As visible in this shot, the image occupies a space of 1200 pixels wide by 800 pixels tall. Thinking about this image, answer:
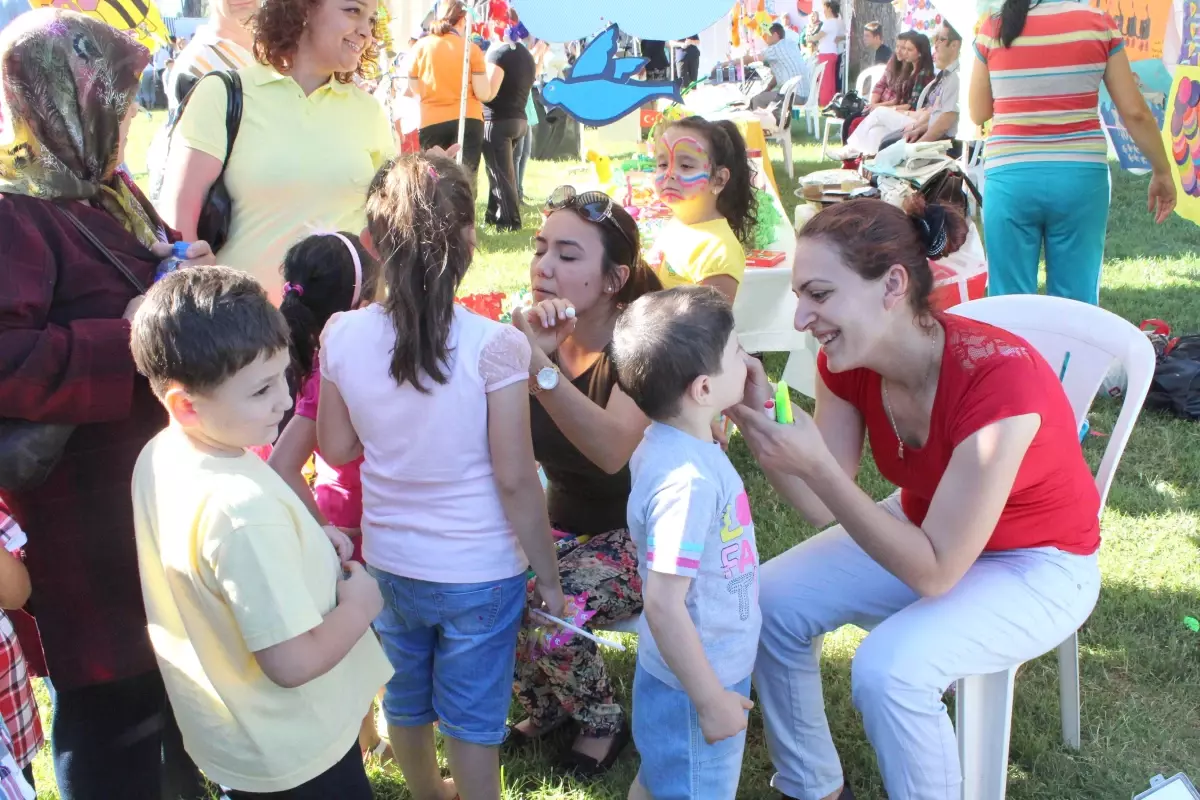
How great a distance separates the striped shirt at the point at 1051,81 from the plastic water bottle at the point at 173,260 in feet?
10.4

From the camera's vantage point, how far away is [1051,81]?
3.65m

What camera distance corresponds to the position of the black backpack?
4004 mm

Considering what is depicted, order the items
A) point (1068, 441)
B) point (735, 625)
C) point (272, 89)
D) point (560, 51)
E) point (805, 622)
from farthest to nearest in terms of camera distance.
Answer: point (560, 51)
point (272, 89)
point (805, 622)
point (1068, 441)
point (735, 625)

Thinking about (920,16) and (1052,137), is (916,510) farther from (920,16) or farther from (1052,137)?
(920,16)

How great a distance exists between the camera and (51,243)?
5.20ft

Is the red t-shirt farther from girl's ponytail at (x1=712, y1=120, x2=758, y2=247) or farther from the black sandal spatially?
girl's ponytail at (x1=712, y1=120, x2=758, y2=247)

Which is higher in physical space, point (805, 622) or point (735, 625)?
point (735, 625)

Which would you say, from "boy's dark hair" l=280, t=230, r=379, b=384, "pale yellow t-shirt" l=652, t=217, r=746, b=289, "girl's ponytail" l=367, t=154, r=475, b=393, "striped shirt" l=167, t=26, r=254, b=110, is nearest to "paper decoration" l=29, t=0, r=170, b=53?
"striped shirt" l=167, t=26, r=254, b=110

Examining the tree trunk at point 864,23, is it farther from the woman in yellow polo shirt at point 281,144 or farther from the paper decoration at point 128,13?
the woman in yellow polo shirt at point 281,144

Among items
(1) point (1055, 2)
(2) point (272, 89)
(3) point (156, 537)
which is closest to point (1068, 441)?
(3) point (156, 537)

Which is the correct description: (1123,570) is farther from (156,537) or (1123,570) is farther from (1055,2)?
(156,537)

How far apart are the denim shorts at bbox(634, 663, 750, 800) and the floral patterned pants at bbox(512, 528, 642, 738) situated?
42cm

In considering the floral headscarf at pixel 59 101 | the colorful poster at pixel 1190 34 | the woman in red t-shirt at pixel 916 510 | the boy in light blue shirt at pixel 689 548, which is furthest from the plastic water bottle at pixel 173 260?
the colorful poster at pixel 1190 34

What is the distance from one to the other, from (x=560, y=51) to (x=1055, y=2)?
5.80 m
